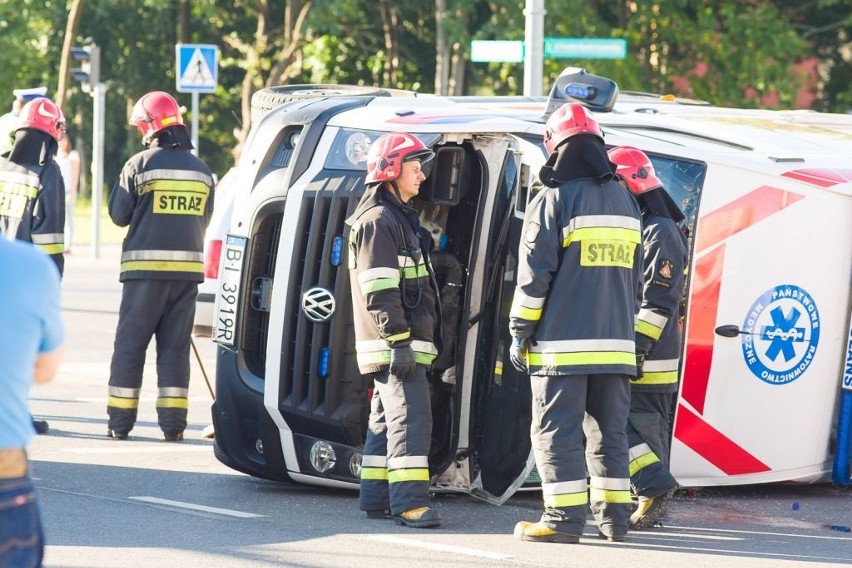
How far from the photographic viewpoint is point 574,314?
6.70 m

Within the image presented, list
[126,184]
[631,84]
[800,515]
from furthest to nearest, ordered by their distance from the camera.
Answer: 1. [631,84]
2. [126,184]
3. [800,515]

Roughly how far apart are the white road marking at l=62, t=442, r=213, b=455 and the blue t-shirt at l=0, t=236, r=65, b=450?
5082mm

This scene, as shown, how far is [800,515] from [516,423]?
4.81 feet

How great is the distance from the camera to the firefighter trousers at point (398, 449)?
705 centimetres

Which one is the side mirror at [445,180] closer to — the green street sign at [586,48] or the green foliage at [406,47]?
the green street sign at [586,48]

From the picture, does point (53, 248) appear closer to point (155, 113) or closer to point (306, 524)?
point (155, 113)

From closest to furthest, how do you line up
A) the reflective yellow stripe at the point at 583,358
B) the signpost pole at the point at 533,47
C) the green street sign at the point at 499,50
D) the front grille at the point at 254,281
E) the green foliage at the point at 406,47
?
the reflective yellow stripe at the point at 583,358
the front grille at the point at 254,281
the signpost pole at the point at 533,47
the green street sign at the point at 499,50
the green foliage at the point at 406,47

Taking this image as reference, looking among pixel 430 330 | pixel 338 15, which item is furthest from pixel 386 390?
pixel 338 15

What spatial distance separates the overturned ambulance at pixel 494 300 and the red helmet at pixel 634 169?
0.35 m

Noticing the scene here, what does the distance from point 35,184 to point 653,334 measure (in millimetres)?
4092

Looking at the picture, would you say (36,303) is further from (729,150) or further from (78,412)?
(78,412)

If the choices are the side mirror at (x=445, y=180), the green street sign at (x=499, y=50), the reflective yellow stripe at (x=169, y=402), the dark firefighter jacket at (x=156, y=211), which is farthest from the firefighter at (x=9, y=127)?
the green street sign at (x=499, y=50)

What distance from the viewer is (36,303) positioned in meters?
3.92

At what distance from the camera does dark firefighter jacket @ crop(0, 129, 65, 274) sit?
9.42 metres
